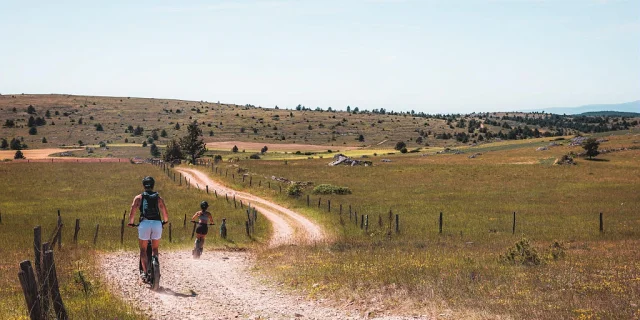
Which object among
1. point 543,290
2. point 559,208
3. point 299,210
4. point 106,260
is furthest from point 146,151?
point 543,290

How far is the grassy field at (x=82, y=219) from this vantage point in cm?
1270

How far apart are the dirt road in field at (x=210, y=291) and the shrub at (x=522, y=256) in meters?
9.30

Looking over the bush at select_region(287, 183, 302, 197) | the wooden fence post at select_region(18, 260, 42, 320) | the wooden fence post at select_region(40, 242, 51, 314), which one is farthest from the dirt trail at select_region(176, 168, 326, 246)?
the wooden fence post at select_region(18, 260, 42, 320)

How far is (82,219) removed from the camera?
3675cm

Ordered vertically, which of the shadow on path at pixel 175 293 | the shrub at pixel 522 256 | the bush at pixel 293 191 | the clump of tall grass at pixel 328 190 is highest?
the shadow on path at pixel 175 293

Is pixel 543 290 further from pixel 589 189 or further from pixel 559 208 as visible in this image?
pixel 589 189

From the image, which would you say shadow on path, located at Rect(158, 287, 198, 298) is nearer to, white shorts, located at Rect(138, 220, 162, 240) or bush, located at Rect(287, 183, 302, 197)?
white shorts, located at Rect(138, 220, 162, 240)

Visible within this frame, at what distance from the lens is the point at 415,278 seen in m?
15.2

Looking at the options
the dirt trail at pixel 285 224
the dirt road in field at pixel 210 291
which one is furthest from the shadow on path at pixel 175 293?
the dirt trail at pixel 285 224

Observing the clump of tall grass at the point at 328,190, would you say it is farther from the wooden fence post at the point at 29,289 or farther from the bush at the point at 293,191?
the wooden fence post at the point at 29,289

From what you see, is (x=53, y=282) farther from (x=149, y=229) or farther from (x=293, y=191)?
(x=293, y=191)

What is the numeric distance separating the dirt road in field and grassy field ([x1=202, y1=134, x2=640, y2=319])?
2.81 ft

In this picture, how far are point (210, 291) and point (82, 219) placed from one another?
87.0 ft

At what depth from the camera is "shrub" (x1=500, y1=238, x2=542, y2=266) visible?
744 inches
